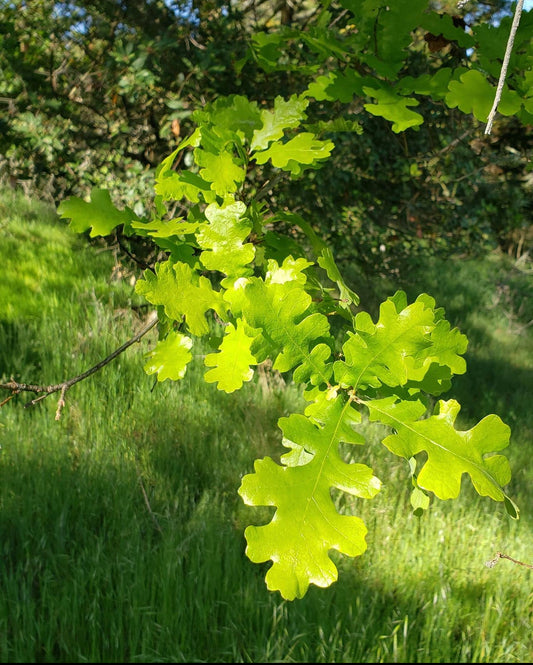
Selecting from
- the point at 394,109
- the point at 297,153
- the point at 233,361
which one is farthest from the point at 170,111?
the point at 233,361

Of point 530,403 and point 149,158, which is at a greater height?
point 149,158

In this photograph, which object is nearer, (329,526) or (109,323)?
(329,526)

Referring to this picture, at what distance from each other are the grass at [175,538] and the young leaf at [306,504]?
1.22 meters

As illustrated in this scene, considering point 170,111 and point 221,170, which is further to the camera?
point 170,111

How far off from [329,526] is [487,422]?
23 cm

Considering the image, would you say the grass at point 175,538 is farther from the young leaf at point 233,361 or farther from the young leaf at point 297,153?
the young leaf at point 297,153

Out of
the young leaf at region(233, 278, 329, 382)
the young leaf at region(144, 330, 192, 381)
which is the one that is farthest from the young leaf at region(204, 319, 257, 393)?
the young leaf at region(144, 330, 192, 381)

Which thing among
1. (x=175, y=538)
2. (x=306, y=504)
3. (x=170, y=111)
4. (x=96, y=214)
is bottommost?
(x=175, y=538)

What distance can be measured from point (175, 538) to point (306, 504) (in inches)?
58.3

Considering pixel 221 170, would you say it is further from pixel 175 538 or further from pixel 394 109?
pixel 175 538

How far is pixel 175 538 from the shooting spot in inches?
77.2

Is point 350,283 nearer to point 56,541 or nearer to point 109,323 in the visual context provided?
point 109,323

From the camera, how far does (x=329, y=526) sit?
2.04ft

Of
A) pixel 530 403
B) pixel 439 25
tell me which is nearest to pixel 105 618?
pixel 439 25
